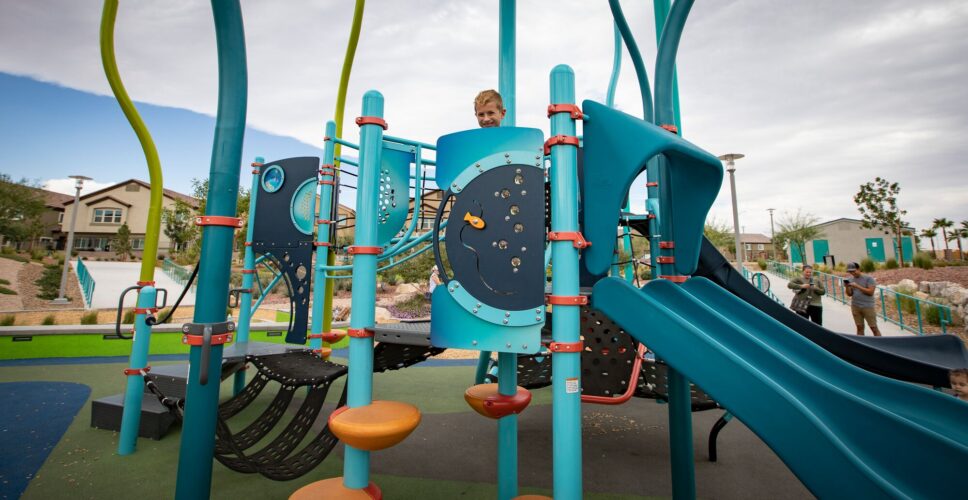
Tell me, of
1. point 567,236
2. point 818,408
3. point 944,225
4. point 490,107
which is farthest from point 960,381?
point 944,225

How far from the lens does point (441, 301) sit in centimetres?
190

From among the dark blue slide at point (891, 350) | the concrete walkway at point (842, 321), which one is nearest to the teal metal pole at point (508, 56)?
the dark blue slide at point (891, 350)

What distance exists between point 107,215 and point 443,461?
51.7m

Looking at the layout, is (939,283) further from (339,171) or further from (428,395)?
(339,171)

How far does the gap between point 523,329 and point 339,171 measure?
352 cm

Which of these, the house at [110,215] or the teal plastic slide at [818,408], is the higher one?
the house at [110,215]

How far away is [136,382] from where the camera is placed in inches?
131

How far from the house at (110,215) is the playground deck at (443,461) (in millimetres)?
44028

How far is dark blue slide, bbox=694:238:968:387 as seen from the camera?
238cm

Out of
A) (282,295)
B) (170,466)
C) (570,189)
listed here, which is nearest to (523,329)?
(570,189)

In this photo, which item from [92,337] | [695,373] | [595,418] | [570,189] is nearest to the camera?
[695,373]

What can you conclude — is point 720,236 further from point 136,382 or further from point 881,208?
point 136,382

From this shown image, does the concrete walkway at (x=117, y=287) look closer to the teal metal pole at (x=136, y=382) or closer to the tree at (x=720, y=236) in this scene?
the teal metal pole at (x=136, y=382)

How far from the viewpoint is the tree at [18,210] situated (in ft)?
82.2
